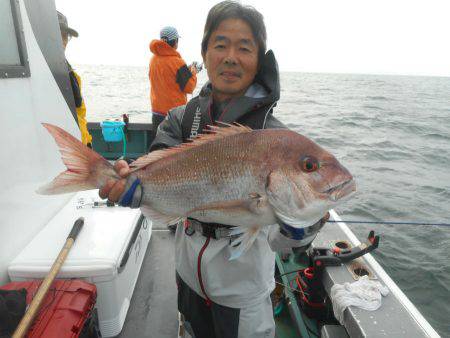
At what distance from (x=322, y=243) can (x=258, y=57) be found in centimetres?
A: 228

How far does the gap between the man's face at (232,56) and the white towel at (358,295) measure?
1.86m

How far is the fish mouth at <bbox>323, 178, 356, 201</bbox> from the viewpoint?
1513mm

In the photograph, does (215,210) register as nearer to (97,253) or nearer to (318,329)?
(97,253)

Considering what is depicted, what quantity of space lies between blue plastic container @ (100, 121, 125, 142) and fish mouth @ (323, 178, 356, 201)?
20.1 ft

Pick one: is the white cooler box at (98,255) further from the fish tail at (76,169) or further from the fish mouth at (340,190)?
the fish mouth at (340,190)

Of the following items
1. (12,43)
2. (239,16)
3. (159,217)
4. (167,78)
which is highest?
(239,16)

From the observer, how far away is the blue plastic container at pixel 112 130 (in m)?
6.80

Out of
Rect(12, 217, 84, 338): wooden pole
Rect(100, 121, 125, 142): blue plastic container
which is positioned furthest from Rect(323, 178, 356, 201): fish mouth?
Rect(100, 121, 125, 142): blue plastic container

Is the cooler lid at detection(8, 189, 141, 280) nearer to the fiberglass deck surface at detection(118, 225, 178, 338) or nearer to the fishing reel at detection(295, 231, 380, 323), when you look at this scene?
the fiberglass deck surface at detection(118, 225, 178, 338)

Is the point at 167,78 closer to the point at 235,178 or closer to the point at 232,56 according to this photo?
the point at 232,56

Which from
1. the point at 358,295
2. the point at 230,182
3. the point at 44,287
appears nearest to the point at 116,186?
the point at 230,182

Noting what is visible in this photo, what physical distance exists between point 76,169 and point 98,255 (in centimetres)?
94

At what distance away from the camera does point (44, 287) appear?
205 centimetres

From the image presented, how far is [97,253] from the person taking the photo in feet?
8.04
